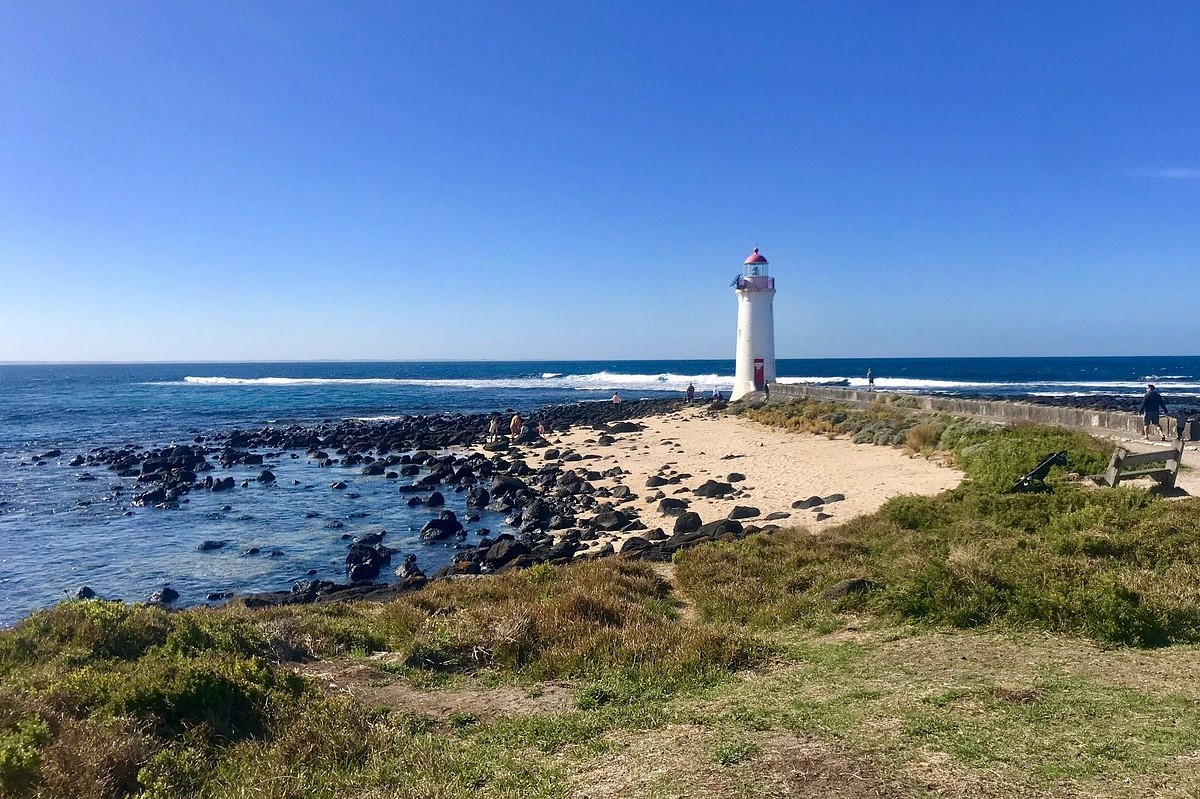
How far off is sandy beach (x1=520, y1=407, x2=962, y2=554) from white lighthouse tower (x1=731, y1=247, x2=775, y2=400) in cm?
680

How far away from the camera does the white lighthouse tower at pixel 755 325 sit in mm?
38469

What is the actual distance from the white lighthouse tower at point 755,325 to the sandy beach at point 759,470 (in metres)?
6.80

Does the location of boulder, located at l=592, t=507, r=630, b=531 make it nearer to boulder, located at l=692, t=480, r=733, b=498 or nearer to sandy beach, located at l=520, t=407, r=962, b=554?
sandy beach, located at l=520, t=407, r=962, b=554

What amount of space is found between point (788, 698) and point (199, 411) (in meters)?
61.2

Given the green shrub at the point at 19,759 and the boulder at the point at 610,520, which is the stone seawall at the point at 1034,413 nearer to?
the boulder at the point at 610,520

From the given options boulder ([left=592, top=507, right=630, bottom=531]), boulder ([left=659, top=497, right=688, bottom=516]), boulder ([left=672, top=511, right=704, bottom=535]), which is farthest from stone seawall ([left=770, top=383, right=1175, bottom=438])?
boulder ([left=592, top=507, right=630, bottom=531])

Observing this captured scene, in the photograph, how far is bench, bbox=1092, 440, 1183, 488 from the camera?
1171 centimetres

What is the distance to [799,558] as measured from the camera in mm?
10062

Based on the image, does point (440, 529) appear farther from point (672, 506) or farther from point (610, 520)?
point (672, 506)

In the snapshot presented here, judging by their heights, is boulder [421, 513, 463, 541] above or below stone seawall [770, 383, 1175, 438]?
below

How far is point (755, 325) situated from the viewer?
3894 cm

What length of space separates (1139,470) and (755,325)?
27104 mm

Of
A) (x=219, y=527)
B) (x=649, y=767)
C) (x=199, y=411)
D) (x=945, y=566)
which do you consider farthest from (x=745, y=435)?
(x=199, y=411)

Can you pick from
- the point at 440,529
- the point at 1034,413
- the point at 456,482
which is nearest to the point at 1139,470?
the point at 1034,413
